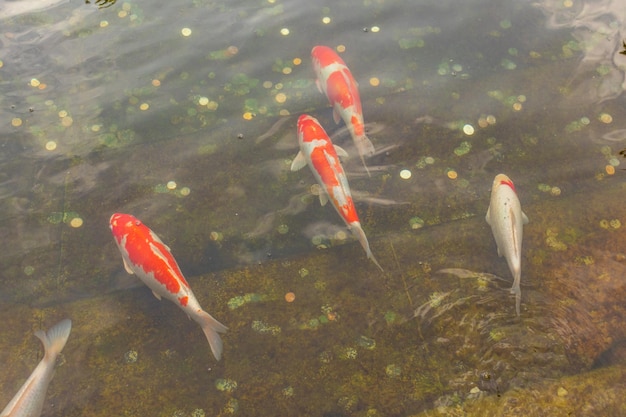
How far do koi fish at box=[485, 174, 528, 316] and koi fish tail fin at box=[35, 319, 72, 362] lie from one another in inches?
132

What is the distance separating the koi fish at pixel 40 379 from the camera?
339 centimetres

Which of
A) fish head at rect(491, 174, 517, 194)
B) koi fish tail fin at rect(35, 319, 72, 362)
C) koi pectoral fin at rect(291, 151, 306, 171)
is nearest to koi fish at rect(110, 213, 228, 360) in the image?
koi fish tail fin at rect(35, 319, 72, 362)

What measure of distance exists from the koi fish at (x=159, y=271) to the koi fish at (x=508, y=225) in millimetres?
2191

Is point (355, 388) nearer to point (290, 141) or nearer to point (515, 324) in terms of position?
point (515, 324)

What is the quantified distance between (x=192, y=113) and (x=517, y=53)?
3574 millimetres

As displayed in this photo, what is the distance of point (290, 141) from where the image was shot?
502 cm

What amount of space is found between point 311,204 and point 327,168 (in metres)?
0.44

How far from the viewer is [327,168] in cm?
430

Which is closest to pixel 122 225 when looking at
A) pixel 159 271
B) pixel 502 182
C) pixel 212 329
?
pixel 159 271

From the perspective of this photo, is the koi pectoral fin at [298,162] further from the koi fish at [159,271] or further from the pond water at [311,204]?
the koi fish at [159,271]

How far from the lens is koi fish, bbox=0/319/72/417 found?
339 centimetres

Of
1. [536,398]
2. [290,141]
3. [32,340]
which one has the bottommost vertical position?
[536,398]

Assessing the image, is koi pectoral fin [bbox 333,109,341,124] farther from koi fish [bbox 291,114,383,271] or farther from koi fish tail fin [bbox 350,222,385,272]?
koi fish tail fin [bbox 350,222,385,272]

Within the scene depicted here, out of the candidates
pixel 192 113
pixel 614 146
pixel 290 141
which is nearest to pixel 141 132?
pixel 192 113
